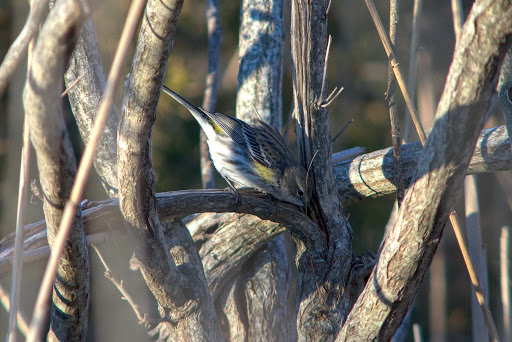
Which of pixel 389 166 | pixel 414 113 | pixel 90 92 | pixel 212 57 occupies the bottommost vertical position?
pixel 389 166

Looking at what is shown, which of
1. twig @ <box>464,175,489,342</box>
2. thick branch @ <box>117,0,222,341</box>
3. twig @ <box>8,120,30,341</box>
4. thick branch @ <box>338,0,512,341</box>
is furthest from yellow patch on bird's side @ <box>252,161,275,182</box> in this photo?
twig @ <box>8,120,30,341</box>

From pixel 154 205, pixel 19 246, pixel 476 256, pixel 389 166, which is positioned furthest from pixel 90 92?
pixel 476 256

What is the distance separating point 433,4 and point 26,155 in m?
4.04

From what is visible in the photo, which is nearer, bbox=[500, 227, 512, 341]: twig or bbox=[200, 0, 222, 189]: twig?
bbox=[500, 227, 512, 341]: twig

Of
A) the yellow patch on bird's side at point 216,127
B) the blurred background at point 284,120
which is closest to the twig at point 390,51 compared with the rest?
the blurred background at point 284,120

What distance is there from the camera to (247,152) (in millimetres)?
3420

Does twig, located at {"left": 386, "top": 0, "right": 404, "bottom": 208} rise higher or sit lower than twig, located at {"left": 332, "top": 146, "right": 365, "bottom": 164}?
higher

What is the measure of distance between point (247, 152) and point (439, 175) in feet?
7.47

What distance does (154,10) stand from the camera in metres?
1.22

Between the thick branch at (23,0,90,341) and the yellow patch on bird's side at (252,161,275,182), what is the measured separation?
1850 millimetres

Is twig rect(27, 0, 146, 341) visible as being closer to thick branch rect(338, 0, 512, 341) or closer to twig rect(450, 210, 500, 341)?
thick branch rect(338, 0, 512, 341)

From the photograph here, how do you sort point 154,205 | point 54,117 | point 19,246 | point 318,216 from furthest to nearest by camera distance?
1. point 318,216
2. point 154,205
3. point 19,246
4. point 54,117

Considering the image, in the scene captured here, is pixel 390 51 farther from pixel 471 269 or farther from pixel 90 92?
pixel 90 92

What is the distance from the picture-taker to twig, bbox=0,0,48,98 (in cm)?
97
